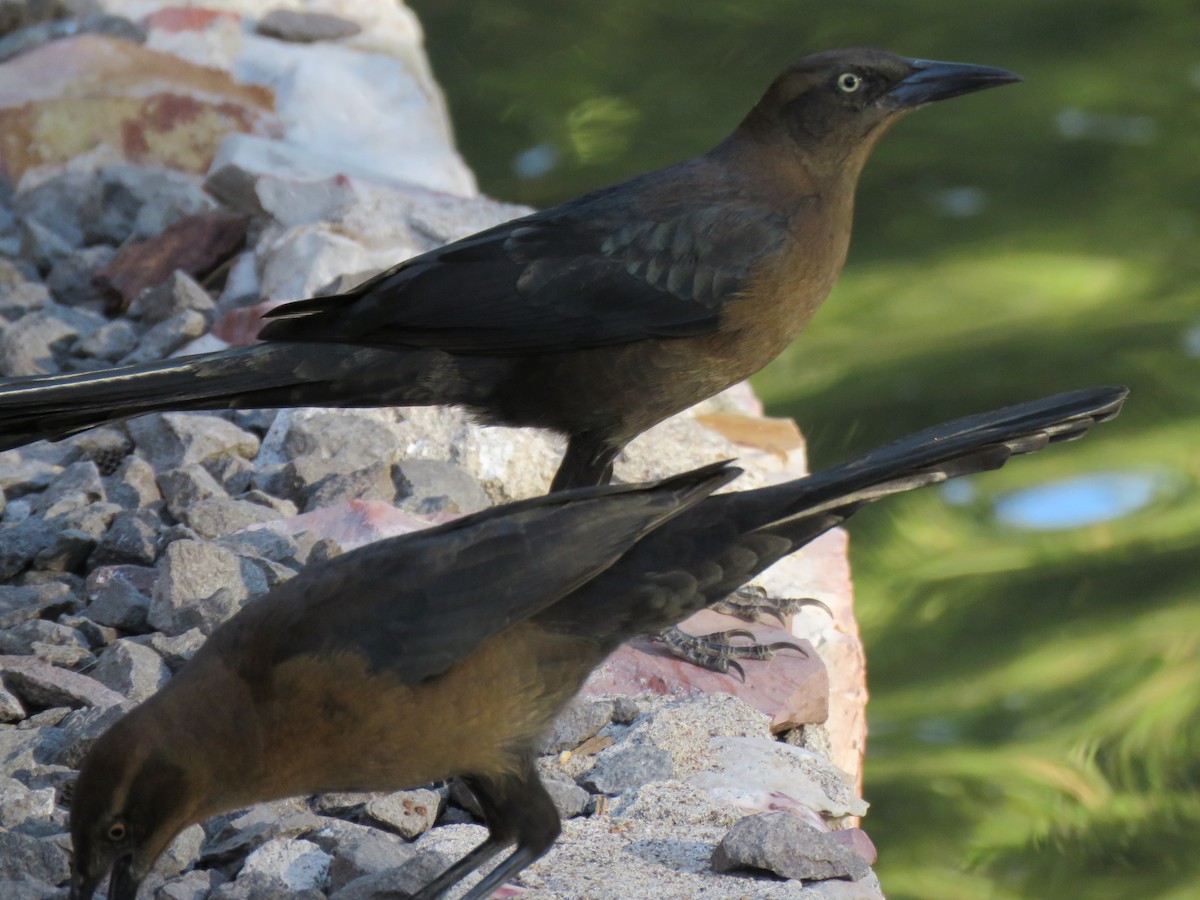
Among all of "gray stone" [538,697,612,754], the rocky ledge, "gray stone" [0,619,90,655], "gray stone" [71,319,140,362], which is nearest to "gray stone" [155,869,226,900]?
the rocky ledge

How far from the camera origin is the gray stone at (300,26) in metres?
5.49

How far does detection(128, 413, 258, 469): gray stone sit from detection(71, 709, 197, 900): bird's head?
1.50m

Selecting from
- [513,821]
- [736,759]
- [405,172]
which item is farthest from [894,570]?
[513,821]

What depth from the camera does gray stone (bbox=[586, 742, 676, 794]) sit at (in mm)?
2582

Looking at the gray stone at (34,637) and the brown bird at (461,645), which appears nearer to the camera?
the brown bird at (461,645)

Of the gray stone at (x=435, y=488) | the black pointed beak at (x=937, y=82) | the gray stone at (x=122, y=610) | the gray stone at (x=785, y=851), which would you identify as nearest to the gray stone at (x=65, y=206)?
the gray stone at (x=435, y=488)

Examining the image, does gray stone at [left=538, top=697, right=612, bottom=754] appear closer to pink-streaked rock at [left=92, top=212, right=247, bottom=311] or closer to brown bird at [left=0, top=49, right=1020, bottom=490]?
brown bird at [left=0, top=49, right=1020, bottom=490]

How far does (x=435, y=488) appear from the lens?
3.35m

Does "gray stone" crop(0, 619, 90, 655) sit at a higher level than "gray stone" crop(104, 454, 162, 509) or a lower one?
higher

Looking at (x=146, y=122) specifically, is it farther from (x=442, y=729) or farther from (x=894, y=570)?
(x=442, y=729)

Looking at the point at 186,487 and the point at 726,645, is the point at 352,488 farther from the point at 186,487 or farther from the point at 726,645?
the point at 726,645

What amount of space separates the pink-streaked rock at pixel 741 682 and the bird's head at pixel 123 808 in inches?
36.9

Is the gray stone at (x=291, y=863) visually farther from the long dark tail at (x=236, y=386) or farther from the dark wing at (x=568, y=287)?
the dark wing at (x=568, y=287)

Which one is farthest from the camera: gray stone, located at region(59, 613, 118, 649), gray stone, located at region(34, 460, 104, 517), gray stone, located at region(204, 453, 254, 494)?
gray stone, located at region(204, 453, 254, 494)
